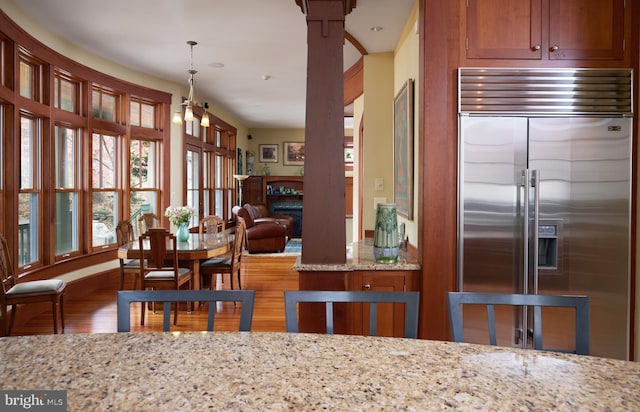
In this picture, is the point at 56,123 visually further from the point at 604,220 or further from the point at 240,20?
the point at 604,220

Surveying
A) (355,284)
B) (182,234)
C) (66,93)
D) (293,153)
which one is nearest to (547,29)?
(355,284)

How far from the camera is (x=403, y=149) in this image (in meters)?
3.77

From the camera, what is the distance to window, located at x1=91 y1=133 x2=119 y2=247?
5.86 metres

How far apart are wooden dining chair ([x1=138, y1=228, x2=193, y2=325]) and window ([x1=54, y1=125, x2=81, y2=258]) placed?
56.0 inches

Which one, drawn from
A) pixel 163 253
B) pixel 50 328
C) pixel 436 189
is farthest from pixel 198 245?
pixel 436 189

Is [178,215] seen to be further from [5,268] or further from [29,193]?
[5,268]

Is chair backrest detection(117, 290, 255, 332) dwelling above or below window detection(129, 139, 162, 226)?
below

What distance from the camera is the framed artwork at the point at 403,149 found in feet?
11.4

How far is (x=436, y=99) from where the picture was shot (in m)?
2.80

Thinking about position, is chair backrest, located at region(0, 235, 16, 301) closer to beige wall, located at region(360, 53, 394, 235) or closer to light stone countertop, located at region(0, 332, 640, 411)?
light stone countertop, located at region(0, 332, 640, 411)

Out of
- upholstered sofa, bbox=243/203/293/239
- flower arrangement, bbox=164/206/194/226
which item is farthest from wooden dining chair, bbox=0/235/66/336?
upholstered sofa, bbox=243/203/293/239

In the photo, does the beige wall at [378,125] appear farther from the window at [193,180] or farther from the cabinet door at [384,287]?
the window at [193,180]

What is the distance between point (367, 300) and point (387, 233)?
5.00ft
